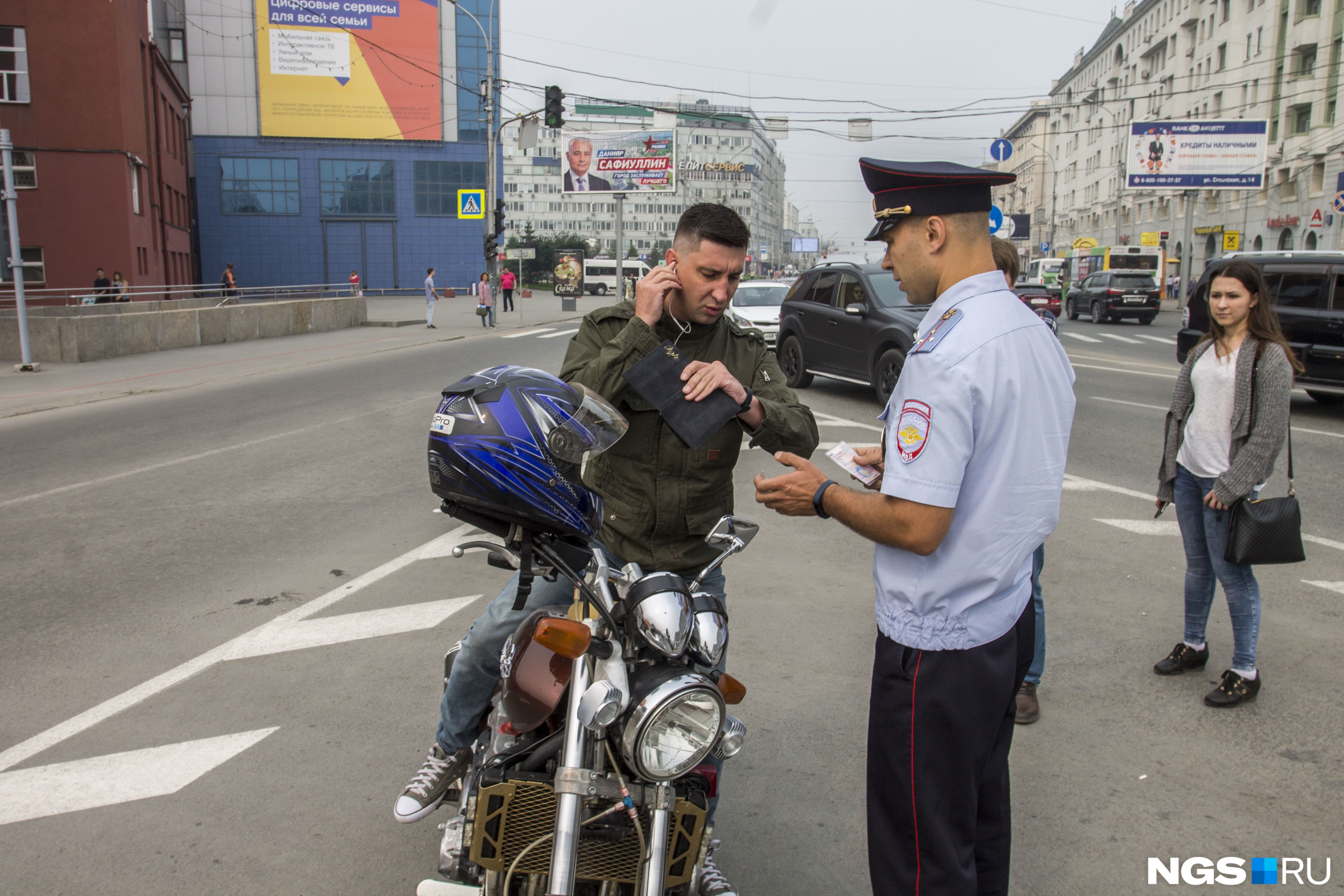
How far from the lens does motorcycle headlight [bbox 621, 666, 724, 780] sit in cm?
202

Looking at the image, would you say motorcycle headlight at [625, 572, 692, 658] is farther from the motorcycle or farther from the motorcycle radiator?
the motorcycle radiator

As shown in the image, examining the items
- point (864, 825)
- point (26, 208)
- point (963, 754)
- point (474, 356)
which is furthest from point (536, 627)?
point (26, 208)

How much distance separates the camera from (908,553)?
2.16 meters

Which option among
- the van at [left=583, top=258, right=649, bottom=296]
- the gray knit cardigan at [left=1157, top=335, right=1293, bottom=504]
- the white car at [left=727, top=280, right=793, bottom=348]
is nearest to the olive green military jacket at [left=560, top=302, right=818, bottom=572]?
the gray knit cardigan at [left=1157, top=335, right=1293, bottom=504]

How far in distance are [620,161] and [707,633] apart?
4696 centimetres

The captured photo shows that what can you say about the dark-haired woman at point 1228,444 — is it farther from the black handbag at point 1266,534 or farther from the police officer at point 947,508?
the police officer at point 947,508

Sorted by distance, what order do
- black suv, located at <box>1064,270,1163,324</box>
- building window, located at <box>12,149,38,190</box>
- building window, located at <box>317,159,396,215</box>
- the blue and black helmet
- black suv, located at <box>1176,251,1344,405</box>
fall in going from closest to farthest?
the blue and black helmet, black suv, located at <box>1176,251,1344,405</box>, building window, located at <box>12,149,38,190</box>, black suv, located at <box>1064,270,1163,324</box>, building window, located at <box>317,159,396,215</box>

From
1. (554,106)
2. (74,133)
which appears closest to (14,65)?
(74,133)

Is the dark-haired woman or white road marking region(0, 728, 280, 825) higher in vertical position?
the dark-haired woman

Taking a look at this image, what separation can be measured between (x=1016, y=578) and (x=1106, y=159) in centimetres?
8593

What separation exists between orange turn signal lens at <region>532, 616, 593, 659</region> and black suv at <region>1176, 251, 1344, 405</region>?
11796 mm

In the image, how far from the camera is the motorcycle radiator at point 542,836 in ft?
7.40

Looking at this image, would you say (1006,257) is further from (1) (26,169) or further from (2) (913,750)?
(1) (26,169)

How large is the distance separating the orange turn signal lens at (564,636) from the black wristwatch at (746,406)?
2.48 ft
